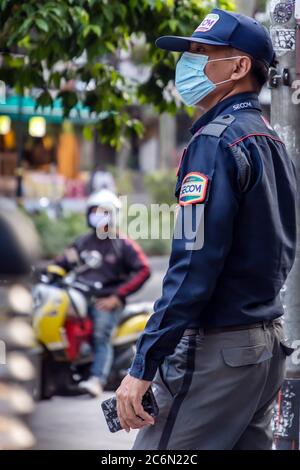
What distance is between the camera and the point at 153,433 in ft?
10.6

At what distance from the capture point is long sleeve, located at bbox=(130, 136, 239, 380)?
3080 millimetres

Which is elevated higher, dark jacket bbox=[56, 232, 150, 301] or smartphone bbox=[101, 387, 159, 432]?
smartphone bbox=[101, 387, 159, 432]

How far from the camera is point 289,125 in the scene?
Answer: 4.44 meters

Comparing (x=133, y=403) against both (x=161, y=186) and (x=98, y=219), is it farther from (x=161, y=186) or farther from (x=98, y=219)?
(x=161, y=186)

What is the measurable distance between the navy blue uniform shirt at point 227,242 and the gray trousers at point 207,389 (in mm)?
82

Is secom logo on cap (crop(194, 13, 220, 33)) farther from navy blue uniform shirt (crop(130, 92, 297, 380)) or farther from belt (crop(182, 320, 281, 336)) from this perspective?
belt (crop(182, 320, 281, 336))

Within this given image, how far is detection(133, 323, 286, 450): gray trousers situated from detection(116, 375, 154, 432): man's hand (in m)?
0.08

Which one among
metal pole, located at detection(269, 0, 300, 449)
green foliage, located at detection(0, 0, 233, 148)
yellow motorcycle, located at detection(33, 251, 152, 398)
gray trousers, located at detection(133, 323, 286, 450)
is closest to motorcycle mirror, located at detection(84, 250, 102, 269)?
yellow motorcycle, located at detection(33, 251, 152, 398)

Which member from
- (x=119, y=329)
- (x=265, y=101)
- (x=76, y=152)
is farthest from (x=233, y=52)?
(x=76, y=152)

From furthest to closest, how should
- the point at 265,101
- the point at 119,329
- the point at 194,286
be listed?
the point at 265,101 < the point at 119,329 < the point at 194,286

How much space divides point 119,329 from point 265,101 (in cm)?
1874

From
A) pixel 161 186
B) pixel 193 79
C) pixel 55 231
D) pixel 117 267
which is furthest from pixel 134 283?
pixel 161 186
